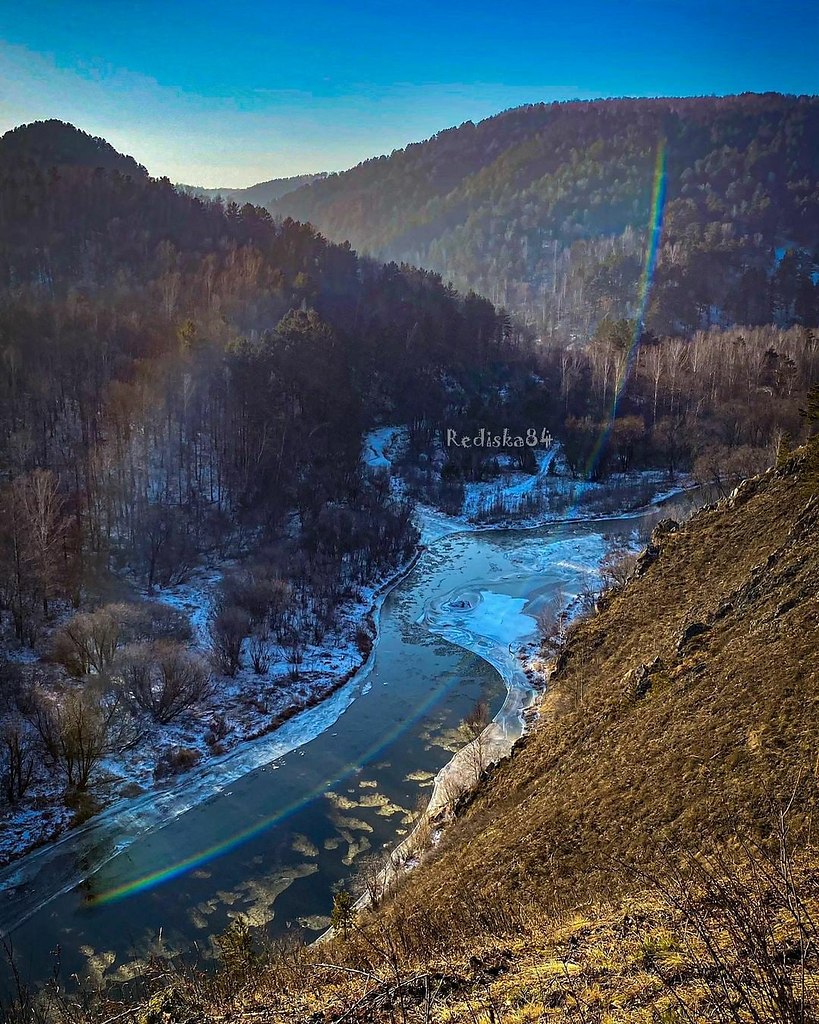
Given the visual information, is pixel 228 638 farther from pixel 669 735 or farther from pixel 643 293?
pixel 643 293

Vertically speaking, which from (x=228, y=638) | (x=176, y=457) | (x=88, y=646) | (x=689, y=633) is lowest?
(x=228, y=638)

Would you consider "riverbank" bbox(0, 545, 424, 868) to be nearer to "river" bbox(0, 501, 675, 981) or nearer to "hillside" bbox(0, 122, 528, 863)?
"hillside" bbox(0, 122, 528, 863)

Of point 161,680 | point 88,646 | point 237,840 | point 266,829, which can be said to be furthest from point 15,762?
point 266,829

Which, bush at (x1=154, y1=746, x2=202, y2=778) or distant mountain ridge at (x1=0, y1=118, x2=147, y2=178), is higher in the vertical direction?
distant mountain ridge at (x1=0, y1=118, x2=147, y2=178)

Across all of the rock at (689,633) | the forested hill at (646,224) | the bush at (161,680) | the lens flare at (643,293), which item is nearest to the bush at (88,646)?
the bush at (161,680)

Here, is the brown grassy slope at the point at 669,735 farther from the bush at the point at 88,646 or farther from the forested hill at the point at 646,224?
the forested hill at the point at 646,224

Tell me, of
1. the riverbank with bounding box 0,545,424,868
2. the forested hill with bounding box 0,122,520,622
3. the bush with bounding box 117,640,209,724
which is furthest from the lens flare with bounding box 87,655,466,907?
the forested hill with bounding box 0,122,520,622

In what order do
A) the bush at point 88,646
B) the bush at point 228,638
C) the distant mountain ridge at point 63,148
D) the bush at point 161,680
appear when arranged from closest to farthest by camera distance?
the bush at point 161,680
the bush at point 88,646
the bush at point 228,638
the distant mountain ridge at point 63,148
